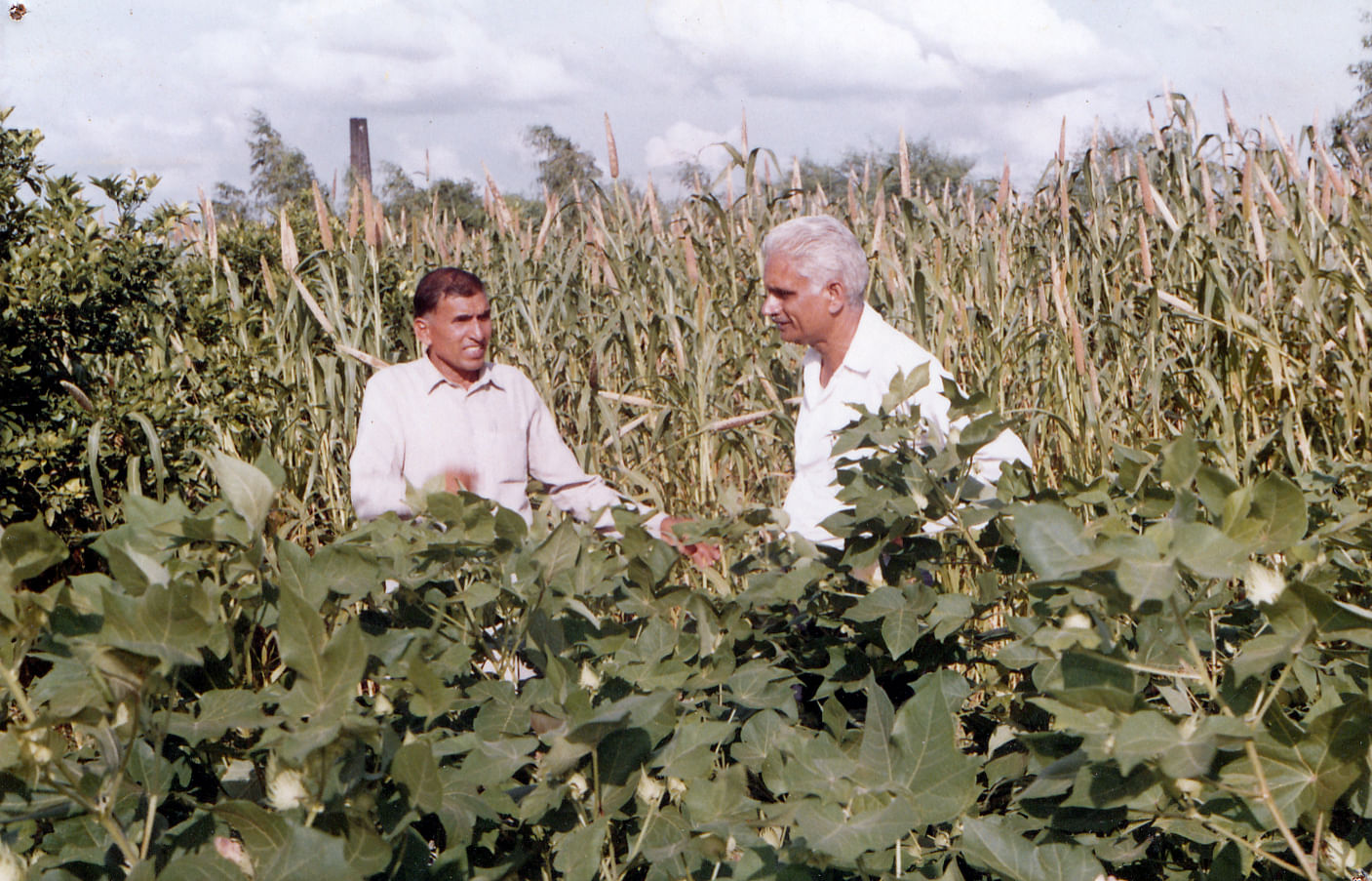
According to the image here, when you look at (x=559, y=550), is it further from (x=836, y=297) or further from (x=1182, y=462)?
(x=836, y=297)

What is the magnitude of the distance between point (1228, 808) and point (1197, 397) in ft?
9.91

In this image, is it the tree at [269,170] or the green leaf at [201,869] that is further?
the tree at [269,170]

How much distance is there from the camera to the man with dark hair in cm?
310

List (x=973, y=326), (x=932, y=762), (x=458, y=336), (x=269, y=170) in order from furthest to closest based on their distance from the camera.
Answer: (x=269, y=170), (x=973, y=326), (x=458, y=336), (x=932, y=762)

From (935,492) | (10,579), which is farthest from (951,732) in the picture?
(10,579)

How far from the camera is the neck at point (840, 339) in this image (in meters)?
3.08

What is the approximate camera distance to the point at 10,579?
85 centimetres

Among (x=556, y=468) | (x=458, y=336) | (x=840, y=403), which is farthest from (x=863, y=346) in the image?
(x=458, y=336)

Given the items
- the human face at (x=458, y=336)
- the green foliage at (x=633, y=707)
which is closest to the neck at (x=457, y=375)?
the human face at (x=458, y=336)

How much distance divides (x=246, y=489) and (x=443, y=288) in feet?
7.58

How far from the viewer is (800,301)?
10.0 feet

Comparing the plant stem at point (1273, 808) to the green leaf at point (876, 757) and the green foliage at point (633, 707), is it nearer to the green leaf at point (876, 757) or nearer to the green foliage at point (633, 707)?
the green foliage at point (633, 707)

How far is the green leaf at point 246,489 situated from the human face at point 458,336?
221 centimetres

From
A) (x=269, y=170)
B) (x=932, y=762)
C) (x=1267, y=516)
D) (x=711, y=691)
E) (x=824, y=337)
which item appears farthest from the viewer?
(x=269, y=170)
